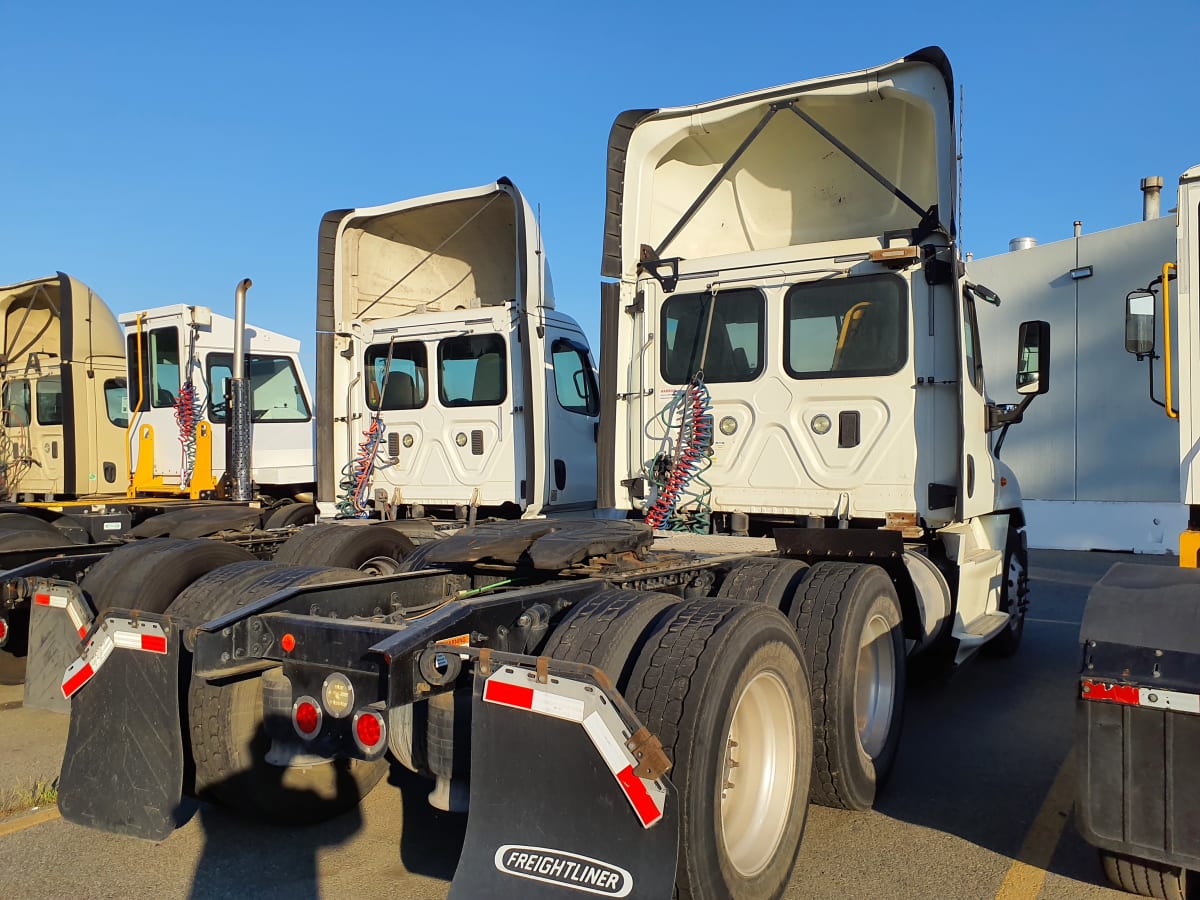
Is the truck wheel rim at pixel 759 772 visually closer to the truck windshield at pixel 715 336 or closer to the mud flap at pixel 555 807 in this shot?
the mud flap at pixel 555 807

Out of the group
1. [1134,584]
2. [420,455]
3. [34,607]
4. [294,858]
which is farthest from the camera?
[420,455]

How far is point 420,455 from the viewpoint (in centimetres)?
820

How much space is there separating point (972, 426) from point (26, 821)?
5626mm

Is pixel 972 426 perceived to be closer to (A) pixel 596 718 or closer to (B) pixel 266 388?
(A) pixel 596 718

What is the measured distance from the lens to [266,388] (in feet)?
34.6

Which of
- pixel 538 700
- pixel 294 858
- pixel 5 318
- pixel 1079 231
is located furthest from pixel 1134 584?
pixel 1079 231

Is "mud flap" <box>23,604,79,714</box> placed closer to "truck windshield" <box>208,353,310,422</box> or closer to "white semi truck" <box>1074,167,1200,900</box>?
"white semi truck" <box>1074,167,1200,900</box>

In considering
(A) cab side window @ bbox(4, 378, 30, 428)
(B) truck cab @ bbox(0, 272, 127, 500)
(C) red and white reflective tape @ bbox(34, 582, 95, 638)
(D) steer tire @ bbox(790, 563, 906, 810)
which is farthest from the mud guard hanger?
(A) cab side window @ bbox(4, 378, 30, 428)

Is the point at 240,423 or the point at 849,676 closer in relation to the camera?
the point at 849,676

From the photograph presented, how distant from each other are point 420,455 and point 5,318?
7576mm

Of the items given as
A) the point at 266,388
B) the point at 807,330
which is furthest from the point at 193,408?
the point at 807,330

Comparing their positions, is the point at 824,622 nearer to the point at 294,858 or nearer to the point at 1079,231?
the point at 294,858

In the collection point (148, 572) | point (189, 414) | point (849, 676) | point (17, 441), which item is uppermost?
point (189, 414)

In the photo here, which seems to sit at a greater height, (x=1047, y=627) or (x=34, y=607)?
(x=34, y=607)
